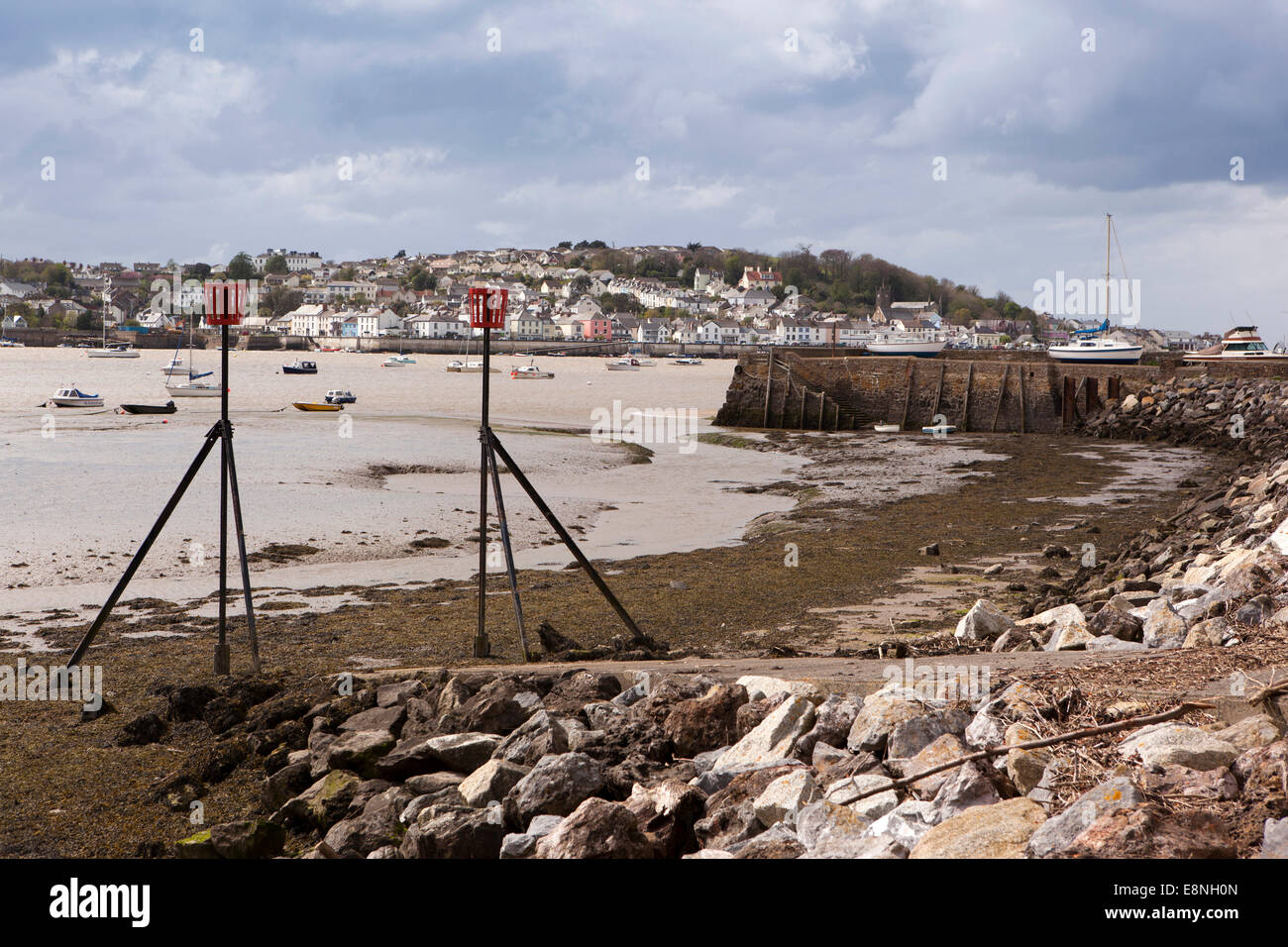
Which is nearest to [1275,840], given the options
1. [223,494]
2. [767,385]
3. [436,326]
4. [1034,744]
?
[1034,744]

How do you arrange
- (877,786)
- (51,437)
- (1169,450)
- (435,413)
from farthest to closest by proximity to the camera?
1. (435,413)
2. (1169,450)
3. (51,437)
4. (877,786)

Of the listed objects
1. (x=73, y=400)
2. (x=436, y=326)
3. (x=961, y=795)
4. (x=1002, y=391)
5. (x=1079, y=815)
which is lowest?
(x=961, y=795)

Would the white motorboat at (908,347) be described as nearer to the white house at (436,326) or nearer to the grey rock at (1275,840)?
the grey rock at (1275,840)

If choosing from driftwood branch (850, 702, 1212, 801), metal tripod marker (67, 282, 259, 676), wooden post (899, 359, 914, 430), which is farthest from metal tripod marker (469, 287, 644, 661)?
wooden post (899, 359, 914, 430)

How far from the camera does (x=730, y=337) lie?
161375 millimetres

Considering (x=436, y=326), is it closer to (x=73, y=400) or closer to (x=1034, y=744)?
(x=73, y=400)

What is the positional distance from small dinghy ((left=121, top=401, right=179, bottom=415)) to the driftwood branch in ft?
128

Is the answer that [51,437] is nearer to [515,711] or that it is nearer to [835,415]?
[835,415]

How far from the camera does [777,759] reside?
17.2 ft

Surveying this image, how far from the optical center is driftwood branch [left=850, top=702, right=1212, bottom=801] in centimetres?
465

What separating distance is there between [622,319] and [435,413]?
119100 millimetres

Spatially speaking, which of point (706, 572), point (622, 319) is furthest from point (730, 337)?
point (706, 572)

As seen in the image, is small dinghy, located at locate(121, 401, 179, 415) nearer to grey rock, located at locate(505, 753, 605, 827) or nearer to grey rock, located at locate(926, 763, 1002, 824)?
grey rock, located at locate(505, 753, 605, 827)

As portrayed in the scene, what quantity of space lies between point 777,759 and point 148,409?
39.3 metres
